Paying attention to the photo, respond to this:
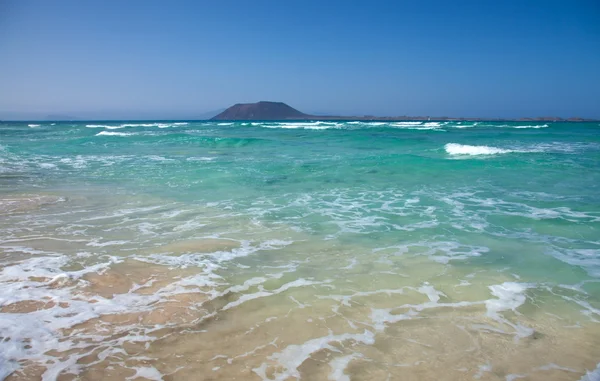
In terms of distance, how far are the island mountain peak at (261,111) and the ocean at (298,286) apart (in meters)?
167

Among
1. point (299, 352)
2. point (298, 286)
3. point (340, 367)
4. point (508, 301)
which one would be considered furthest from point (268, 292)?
point (508, 301)

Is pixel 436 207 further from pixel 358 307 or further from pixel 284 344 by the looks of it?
pixel 284 344

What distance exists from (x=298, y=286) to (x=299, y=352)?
4.33 feet

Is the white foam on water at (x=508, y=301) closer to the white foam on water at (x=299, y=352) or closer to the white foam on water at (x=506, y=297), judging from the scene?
the white foam on water at (x=506, y=297)

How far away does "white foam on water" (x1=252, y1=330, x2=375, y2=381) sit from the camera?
293 centimetres

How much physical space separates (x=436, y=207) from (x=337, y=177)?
4.72 m

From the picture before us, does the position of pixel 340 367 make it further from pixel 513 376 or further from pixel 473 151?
pixel 473 151

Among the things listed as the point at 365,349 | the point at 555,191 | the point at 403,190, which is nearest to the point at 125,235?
the point at 365,349

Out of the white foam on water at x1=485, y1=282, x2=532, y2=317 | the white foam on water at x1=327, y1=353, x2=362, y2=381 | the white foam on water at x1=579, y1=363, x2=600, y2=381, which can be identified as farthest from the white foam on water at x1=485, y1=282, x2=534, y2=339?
the white foam on water at x1=327, y1=353, x2=362, y2=381

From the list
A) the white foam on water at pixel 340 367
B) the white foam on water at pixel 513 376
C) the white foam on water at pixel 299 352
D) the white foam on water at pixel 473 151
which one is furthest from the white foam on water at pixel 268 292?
the white foam on water at pixel 473 151

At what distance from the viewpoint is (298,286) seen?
178 inches

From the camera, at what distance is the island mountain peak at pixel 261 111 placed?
571ft

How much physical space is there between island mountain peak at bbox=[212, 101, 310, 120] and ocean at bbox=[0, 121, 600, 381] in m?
167

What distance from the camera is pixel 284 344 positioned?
3312 mm
